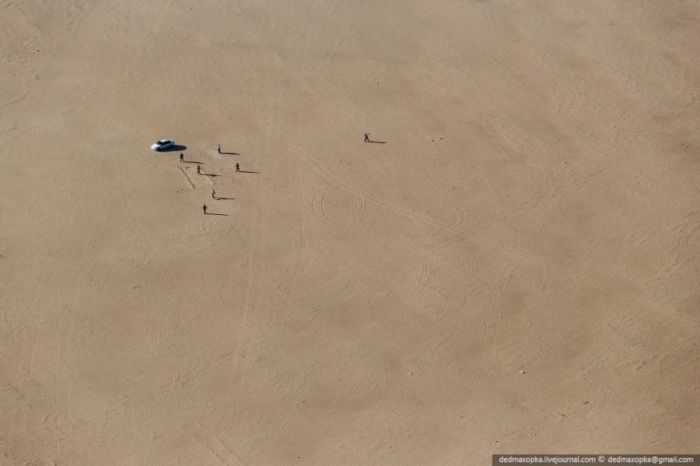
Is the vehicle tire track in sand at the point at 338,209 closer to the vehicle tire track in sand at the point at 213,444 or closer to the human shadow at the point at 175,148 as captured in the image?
the human shadow at the point at 175,148

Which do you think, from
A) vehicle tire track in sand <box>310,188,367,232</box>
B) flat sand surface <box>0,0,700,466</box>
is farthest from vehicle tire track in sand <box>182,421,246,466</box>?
vehicle tire track in sand <box>310,188,367,232</box>

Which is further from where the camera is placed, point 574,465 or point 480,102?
point 480,102

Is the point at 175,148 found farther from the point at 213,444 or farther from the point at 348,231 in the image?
the point at 213,444

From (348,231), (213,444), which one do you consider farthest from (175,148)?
(213,444)

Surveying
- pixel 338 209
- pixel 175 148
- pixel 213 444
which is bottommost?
pixel 213 444

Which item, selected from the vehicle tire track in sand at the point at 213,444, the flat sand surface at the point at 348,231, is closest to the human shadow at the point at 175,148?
the flat sand surface at the point at 348,231

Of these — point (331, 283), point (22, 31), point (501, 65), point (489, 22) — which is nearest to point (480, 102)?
point (501, 65)

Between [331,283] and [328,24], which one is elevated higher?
[328,24]

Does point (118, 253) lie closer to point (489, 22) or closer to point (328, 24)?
point (328, 24)
